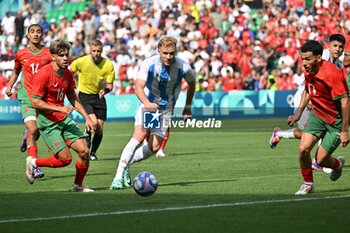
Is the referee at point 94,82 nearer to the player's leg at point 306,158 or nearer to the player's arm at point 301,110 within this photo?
the player's arm at point 301,110

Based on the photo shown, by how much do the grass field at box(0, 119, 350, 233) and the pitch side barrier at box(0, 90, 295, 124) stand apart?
1460 cm

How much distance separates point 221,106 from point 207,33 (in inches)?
167

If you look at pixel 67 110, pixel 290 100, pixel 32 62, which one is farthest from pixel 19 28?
pixel 67 110

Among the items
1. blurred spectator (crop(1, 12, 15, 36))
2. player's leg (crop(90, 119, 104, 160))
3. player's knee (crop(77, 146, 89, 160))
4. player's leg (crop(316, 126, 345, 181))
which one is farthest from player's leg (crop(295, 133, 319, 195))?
blurred spectator (crop(1, 12, 15, 36))

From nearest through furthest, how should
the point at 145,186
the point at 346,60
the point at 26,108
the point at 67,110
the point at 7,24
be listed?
1. the point at 145,186
2. the point at 67,110
3. the point at 346,60
4. the point at 26,108
5. the point at 7,24

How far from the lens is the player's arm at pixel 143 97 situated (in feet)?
42.9

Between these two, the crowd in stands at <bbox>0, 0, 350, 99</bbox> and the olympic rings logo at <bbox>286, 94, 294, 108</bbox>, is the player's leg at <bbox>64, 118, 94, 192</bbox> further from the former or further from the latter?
the crowd in stands at <bbox>0, 0, 350, 99</bbox>

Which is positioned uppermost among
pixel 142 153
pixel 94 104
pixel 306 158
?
pixel 306 158

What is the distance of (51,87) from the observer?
13.3m

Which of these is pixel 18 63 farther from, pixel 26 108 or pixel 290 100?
pixel 290 100

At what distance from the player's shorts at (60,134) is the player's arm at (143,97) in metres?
0.91

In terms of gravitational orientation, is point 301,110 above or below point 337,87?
below

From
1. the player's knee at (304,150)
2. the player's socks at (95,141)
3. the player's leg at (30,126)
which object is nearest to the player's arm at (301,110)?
the player's knee at (304,150)

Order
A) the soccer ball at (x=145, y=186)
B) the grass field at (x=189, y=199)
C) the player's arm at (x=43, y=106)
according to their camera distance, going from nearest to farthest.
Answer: the grass field at (x=189, y=199), the soccer ball at (x=145, y=186), the player's arm at (x=43, y=106)
